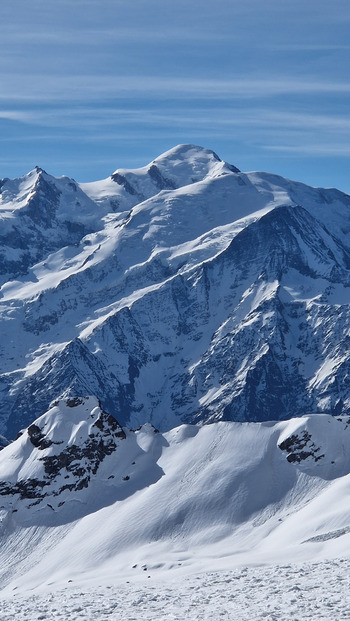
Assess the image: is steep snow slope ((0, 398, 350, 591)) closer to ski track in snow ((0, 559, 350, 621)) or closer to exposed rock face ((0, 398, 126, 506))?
exposed rock face ((0, 398, 126, 506))

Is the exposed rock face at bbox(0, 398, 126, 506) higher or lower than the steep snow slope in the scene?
higher

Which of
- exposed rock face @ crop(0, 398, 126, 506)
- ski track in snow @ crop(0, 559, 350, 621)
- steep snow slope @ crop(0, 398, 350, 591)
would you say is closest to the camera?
ski track in snow @ crop(0, 559, 350, 621)

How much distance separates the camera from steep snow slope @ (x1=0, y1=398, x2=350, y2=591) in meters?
123

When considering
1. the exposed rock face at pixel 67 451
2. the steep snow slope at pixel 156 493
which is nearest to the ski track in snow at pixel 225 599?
the steep snow slope at pixel 156 493

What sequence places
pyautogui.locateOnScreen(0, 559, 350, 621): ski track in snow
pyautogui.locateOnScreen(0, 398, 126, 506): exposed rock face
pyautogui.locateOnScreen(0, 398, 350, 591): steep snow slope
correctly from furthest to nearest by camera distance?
pyautogui.locateOnScreen(0, 398, 126, 506): exposed rock face < pyautogui.locateOnScreen(0, 398, 350, 591): steep snow slope < pyautogui.locateOnScreen(0, 559, 350, 621): ski track in snow

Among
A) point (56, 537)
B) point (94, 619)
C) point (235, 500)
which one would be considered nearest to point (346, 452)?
point (235, 500)

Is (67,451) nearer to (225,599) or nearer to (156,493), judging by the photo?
(156,493)

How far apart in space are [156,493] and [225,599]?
70414 millimetres

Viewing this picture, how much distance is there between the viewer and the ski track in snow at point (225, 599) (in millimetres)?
62625

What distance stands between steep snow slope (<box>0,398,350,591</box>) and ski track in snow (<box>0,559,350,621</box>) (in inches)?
1153

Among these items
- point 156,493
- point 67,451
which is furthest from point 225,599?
point 67,451

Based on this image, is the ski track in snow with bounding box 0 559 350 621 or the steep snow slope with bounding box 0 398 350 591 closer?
the ski track in snow with bounding box 0 559 350 621

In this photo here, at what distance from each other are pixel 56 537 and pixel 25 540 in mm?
4516

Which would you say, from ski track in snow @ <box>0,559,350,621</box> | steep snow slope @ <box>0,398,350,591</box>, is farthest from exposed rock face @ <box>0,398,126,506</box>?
ski track in snow @ <box>0,559,350,621</box>
